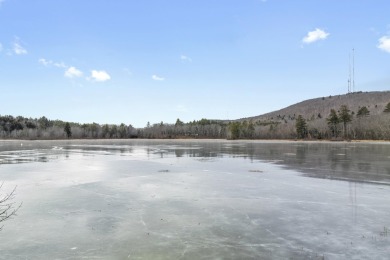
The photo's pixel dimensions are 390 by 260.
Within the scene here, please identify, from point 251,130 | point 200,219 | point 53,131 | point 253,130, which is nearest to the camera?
point 200,219

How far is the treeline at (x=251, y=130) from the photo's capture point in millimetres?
101938

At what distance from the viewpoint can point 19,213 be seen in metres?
10.6

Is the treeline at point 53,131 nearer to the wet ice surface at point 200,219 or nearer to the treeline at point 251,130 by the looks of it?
the treeline at point 251,130

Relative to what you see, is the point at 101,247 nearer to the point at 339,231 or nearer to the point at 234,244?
the point at 234,244

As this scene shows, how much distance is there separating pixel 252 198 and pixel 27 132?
150 meters

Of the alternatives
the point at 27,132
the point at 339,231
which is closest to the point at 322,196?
the point at 339,231

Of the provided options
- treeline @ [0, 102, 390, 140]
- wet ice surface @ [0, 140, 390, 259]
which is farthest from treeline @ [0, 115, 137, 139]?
wet ice surface @ [0, 140, 390, 259]

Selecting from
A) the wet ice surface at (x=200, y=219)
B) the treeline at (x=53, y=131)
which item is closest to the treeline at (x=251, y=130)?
the treeline at (x=53, y=131)

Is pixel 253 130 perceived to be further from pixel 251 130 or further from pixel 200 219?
pixel 200 219

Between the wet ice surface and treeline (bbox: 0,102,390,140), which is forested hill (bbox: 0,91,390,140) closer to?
treeline (bbox: 0,102,390,140)

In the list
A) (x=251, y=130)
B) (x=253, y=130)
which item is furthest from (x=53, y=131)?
(x=253, y=130)

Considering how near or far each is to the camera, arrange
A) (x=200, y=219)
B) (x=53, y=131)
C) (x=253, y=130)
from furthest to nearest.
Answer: (x=53, y=131) < (x=253, y=130) < (x=200, y=219)

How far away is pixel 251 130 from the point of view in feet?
416

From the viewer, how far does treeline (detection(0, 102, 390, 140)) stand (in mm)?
101938
